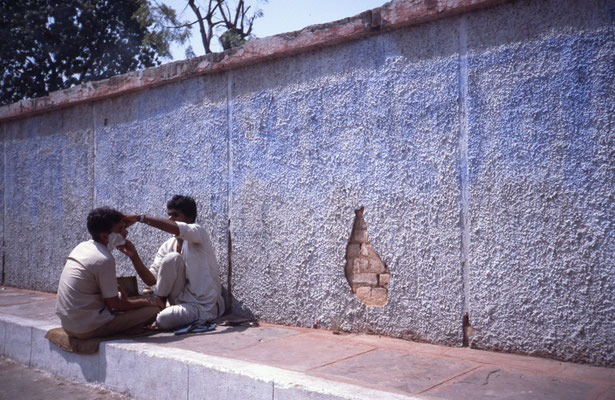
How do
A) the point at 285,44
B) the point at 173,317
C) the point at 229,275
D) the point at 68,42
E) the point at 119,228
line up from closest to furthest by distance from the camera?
the point at 119,228, the point at 173,317, the point at 285,44, the point at 229,275, the point at 68,42

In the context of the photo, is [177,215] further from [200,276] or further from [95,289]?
[95,289]

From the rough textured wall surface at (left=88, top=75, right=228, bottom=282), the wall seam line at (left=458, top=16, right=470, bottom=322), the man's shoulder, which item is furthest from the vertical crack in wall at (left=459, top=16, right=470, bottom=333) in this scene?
the man's shoulder

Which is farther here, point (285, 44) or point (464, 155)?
point (285, 44)

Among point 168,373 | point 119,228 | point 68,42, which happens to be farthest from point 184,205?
point 68,42

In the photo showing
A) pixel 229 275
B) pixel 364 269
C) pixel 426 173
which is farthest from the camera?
pixel 229 275

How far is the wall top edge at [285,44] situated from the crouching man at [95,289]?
182 centimetres

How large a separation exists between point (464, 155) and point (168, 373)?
2446 mm

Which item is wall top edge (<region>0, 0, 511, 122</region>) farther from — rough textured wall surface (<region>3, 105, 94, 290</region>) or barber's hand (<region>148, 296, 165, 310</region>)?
barber's hand (<region>148, 296, 165, 310</region>)

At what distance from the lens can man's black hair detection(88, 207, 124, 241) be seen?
4.09 m

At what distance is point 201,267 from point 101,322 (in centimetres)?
96

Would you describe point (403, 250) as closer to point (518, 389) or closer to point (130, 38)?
point (518, 389)

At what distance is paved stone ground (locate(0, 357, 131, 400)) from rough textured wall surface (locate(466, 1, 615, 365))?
2.72 metres

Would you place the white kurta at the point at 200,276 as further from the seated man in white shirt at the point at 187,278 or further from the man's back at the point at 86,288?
the man's back at the point at 86,288

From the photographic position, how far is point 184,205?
4898mm
